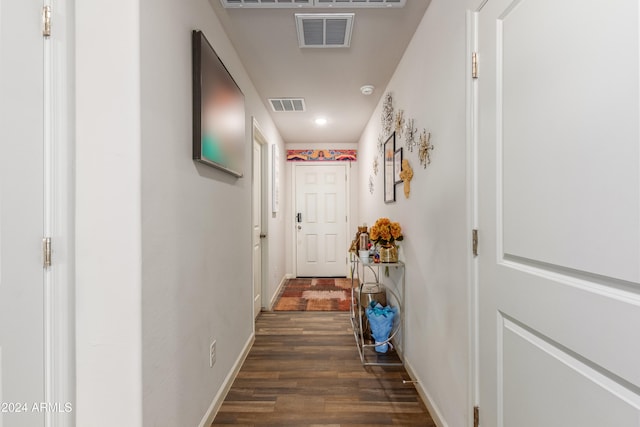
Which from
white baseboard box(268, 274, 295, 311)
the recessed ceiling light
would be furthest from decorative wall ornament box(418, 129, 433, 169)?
white baseboard box(268, 274, 295, 311)

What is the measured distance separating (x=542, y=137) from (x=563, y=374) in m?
0.66

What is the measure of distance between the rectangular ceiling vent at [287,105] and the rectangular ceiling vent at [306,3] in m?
1.56

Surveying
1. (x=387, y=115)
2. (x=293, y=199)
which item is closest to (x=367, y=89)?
(x=387, y=115)

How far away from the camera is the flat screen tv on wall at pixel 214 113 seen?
153cm

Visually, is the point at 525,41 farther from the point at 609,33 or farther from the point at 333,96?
the point at 333,96

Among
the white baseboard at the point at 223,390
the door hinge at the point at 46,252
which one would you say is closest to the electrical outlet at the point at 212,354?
the white baseboard at the point at 223,390

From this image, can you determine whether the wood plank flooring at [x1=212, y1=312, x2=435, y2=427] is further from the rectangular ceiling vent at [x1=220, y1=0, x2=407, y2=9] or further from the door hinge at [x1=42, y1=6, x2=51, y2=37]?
the rectangular ceiling vent at [x1=220, y1=0, x2=407, y2=9]

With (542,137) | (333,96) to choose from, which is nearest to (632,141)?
(542,137)

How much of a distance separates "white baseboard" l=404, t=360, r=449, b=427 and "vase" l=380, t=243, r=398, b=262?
0.78 m

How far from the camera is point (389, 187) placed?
293 centimetres

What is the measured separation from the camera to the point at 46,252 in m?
0.95

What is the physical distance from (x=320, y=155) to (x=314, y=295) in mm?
2422

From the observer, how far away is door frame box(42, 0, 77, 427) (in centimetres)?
95

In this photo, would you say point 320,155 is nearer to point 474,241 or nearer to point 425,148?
point 425,148
